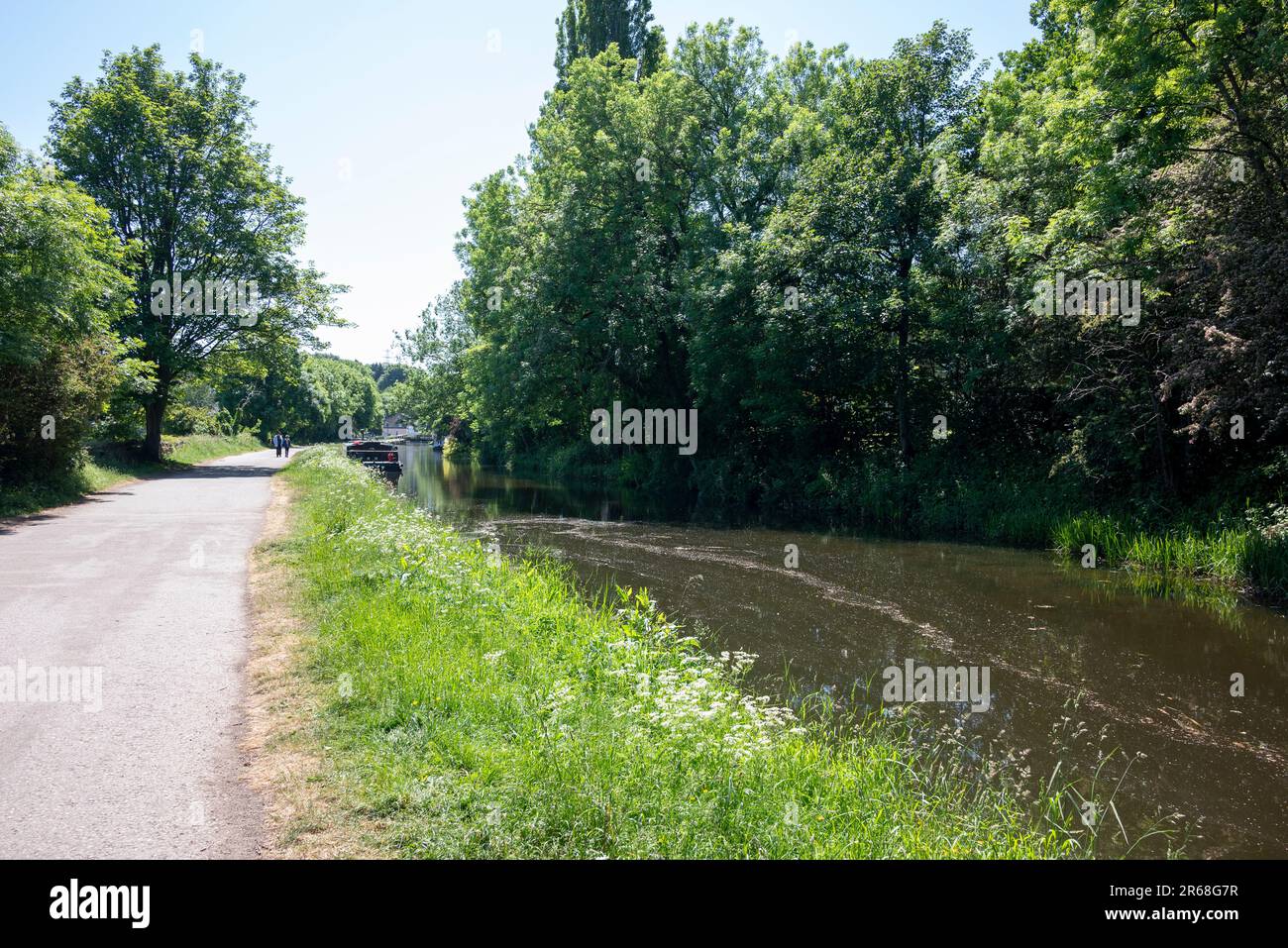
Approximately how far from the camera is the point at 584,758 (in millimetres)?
4551

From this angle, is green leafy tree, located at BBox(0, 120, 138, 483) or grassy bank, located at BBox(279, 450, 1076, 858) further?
green leafy tree, located at BBox(0, 120, 138, 483)

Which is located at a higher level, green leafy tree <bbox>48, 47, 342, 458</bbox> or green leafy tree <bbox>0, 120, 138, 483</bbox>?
green leafy tree <bbox>48, 47, 342, 458</bbox>

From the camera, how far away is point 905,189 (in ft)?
72.7

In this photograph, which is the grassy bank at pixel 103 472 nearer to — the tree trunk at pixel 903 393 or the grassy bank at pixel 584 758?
the grassy bank at pixel 584 758

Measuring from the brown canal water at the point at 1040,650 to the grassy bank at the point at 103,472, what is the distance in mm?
10539

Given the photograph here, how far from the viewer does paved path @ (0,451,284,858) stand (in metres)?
3.96

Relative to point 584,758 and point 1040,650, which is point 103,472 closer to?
point 584,758

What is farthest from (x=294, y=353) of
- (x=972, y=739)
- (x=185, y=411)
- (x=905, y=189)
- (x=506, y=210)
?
(x=972, y=739)

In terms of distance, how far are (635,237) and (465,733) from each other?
28606 millimetres

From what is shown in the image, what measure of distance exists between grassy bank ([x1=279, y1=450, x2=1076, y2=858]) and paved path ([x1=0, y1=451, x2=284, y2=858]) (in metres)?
0.75

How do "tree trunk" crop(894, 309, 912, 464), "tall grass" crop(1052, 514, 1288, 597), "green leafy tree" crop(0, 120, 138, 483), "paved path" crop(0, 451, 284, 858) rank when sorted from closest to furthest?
"paved path" crop(0, 451, 284, 858), "tall grass" crop(1052, 514, 1288, 597), "green leafy tree" crop(0, 120, 138, 483), "tree trunk" crop(894, 309, 912, 464)

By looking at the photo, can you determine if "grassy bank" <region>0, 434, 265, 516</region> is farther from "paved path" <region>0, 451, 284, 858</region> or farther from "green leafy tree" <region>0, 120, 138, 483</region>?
"paved path" <region>0, 451, 284, 858</region>

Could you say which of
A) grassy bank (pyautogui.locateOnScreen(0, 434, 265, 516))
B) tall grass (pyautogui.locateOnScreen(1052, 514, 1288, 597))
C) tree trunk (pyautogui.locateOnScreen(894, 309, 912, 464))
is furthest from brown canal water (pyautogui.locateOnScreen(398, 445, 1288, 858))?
grassy bank (pyautogui.locateOnScreen(0, 434, 265, 516))

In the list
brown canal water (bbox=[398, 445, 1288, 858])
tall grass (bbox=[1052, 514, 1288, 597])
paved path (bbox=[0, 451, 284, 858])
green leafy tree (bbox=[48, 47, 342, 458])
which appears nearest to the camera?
paved path (bbox=[0, 451, 284, 858])
